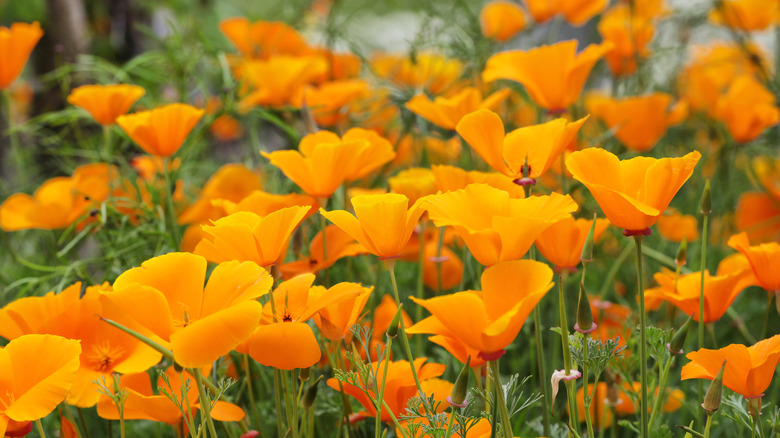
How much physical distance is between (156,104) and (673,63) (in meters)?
1.23

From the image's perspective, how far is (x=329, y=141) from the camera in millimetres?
650

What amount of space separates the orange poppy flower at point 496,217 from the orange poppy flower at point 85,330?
22 centimetres

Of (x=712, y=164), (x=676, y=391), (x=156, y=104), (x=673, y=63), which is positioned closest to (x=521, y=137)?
(x=676, y=391)

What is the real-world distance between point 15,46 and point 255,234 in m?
0.64

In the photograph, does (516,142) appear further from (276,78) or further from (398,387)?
(276,78)

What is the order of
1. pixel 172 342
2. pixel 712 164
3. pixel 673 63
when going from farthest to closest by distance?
pixel 673 63 < pixel 712 164 < pixel 172 342

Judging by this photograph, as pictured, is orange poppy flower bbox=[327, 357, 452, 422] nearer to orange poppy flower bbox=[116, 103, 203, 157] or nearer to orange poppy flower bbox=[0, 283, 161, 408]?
orange poppy flower bbox=[0, 283, 161, 408]

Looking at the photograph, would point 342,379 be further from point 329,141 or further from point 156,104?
point 156,104

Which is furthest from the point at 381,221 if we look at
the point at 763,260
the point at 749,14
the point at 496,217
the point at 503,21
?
the point at 749,14

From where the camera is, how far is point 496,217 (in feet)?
1.43

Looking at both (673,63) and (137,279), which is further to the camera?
(673,63)

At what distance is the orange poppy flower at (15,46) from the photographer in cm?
92

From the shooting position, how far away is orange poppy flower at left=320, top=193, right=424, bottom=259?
1.55 ft

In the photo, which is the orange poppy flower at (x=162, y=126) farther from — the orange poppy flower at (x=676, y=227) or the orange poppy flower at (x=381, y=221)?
the orange poppy flower at (x=676, y=227)
